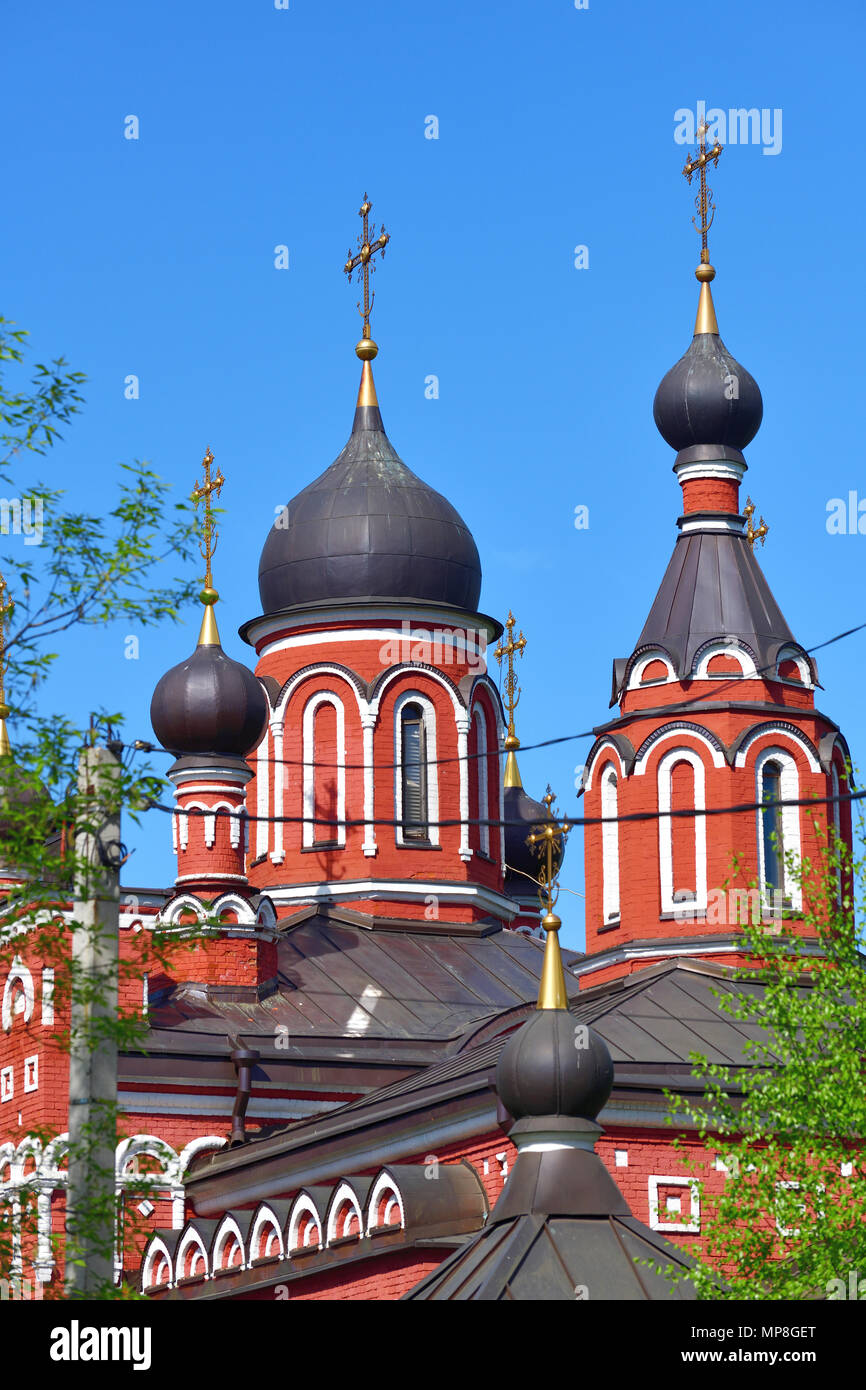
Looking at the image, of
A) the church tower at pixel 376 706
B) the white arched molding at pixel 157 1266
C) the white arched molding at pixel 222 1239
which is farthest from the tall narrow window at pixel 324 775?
the white arched molding at pixel 222 1239

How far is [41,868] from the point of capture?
Answer: 1107cm

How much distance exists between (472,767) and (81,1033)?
2045cm

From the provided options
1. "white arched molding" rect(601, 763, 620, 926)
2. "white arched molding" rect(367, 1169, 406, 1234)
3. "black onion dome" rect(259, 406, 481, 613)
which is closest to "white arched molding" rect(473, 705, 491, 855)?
"black onion dome" rect(259, 406, 481, 613)

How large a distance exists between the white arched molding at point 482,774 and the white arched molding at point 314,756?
1741mm

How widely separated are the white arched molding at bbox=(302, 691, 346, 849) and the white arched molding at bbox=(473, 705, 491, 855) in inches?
68.6

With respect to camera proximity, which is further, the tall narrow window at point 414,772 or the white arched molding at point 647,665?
the tall narrow window at point 414,772

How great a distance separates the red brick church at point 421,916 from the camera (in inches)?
837

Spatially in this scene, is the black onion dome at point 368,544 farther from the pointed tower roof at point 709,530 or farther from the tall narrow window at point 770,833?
the tall narrow window at point 770,833

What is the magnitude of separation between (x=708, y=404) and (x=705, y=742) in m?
3.60

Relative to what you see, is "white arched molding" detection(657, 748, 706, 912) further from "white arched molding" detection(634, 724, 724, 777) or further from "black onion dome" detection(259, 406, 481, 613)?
"black onion dome" detection(259, 406, 481, 613)

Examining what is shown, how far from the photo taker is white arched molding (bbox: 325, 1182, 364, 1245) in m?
22.2
